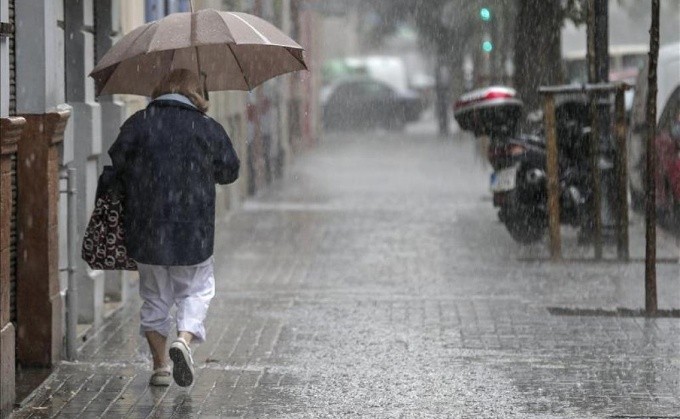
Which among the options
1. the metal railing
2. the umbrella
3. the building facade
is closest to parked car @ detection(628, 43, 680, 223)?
the metal railing

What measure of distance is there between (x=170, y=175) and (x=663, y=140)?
944 centimetres

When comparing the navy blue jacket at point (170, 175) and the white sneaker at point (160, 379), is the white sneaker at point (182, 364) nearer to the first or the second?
the white sneaker at point (160, 379)

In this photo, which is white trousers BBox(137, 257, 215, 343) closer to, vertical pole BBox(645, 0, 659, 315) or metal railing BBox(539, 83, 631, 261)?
vertical pole BBox(645, 0, 659, 315)

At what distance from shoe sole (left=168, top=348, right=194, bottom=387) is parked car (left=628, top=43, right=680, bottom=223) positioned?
8.37 metres

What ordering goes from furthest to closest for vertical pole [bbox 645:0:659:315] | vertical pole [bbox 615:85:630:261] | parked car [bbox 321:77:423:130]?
parked car [bbox 321:77:423:130]
vertical pole [bbox 615:85:630:261]
vertical pole [bbox 645:0:659:315]

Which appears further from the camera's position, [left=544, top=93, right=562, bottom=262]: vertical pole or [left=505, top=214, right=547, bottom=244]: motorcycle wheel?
[left=505, top=214, right=547, bottom=244]: motorcycle wheel

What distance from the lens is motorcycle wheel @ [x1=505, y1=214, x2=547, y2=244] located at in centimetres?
1523

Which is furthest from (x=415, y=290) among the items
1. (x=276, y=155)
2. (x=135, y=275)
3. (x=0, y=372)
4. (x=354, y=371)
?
(x=276, y=155)

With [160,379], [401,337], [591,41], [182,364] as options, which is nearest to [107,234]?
[160,379]

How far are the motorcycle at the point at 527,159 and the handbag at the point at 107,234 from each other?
700 cm

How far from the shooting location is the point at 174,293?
27.9 feet

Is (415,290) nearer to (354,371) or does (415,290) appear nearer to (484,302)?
(484,302)

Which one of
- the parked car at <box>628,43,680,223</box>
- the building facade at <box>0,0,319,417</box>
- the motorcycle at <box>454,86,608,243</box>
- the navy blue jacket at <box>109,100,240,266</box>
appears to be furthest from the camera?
the parked car at <box>628,43,680,223</box>

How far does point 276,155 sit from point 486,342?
56.5ft
